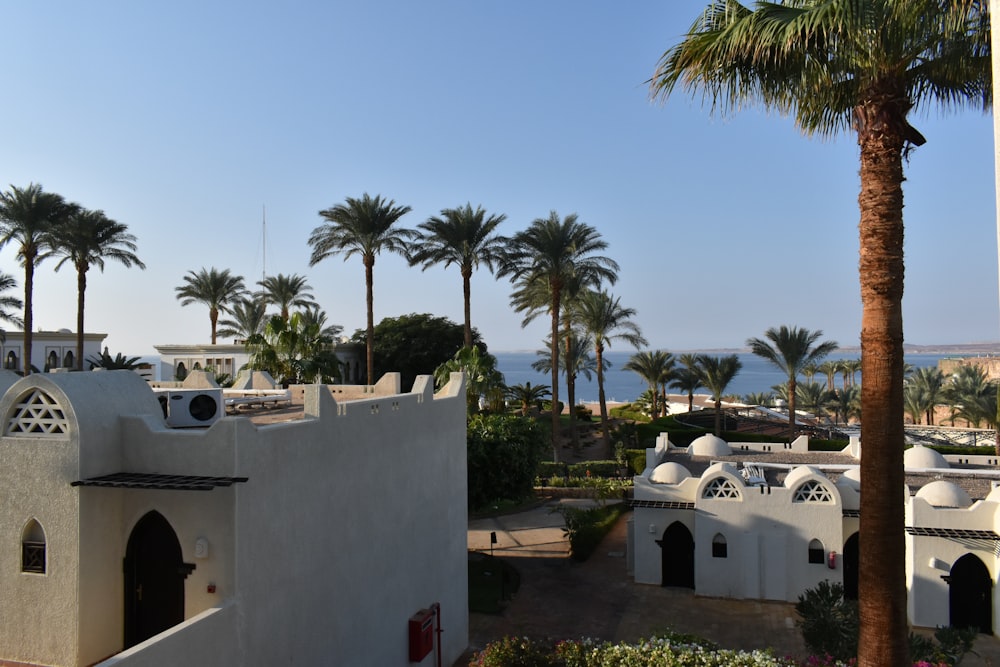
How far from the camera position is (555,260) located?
3838 centimetres

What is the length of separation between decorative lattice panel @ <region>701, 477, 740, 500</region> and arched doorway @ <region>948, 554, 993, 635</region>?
5.75 meters

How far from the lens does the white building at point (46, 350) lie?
4781cm

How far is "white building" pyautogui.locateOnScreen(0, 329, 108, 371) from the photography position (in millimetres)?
47812

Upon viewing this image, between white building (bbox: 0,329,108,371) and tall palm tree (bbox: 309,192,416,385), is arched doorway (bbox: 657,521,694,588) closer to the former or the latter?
tall palm tree (bbox: 309,192,416,385)

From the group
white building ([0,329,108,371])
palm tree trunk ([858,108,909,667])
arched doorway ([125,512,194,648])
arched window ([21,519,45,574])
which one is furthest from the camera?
white building ([0,329,108,371])

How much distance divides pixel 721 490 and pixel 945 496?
5895mm

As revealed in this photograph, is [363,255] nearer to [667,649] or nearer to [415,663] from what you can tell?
[415,663]

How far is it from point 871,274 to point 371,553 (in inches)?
343

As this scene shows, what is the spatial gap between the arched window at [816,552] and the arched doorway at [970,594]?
3.20 m

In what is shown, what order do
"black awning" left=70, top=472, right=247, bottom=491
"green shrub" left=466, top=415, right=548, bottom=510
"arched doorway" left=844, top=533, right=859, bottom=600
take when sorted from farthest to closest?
1. "green shrub" left=466, top=415, right=548, bottom=510
2. "arched doorway" left=844, top=533, right=859, bottom=600
3. "black awning" left=70, top=472, right=247, bottom=491

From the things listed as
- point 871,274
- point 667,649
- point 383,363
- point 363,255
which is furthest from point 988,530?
point 383,363

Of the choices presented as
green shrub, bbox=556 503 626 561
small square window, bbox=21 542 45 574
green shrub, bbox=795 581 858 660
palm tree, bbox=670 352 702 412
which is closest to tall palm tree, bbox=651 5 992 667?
green shrub, bbox=795 581 858 660

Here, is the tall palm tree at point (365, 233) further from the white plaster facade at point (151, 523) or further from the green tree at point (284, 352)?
the white plaster facade at point (151, 523)

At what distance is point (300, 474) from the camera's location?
940cm
